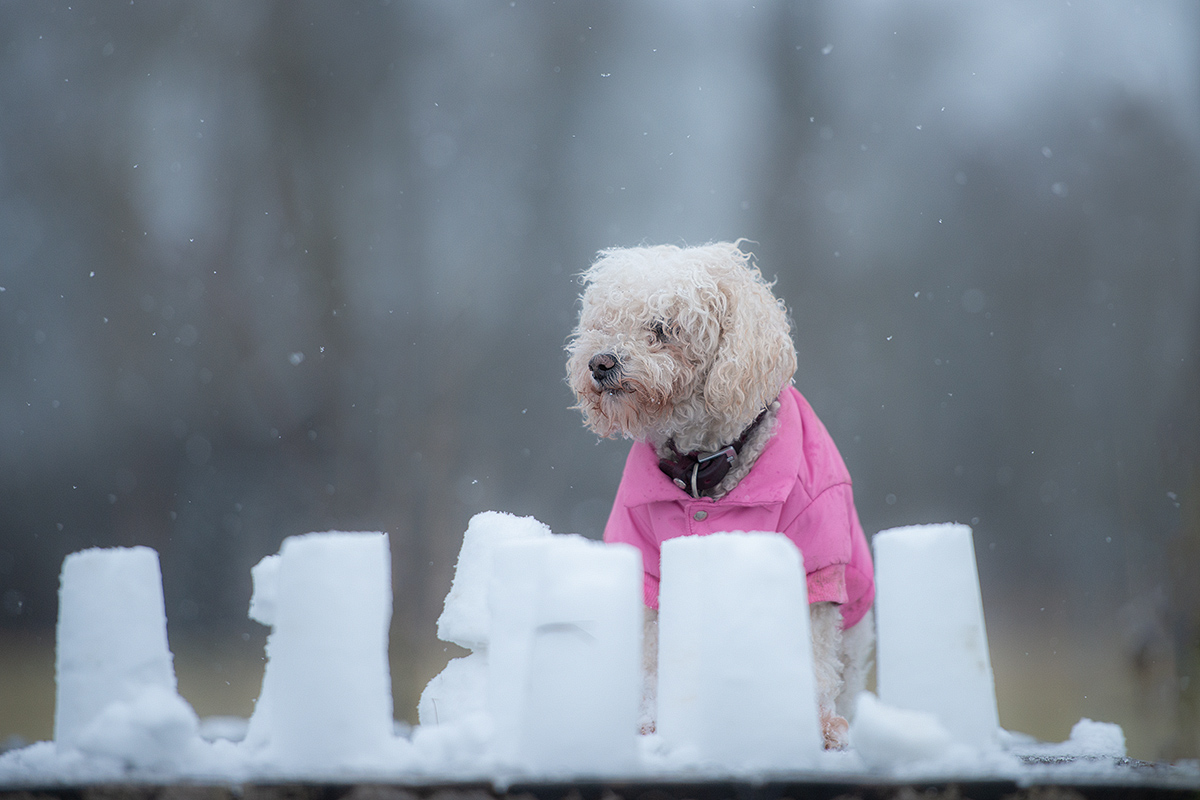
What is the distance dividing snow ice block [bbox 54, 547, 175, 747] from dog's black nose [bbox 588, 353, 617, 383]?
3.25 ft

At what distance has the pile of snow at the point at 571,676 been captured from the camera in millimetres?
879

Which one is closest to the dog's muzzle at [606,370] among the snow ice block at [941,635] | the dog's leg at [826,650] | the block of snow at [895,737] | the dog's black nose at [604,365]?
the dog's black nose at [604,365]

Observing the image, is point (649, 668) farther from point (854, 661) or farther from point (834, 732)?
point (854, 661)

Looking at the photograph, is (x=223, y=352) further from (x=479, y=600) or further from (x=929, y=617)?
(x=929, y=617)

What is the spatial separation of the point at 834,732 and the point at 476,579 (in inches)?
29.6

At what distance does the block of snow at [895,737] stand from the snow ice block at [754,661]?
70mm

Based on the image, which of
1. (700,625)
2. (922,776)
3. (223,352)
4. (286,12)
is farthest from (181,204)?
(922,776)

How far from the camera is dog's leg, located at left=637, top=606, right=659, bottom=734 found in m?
1.65

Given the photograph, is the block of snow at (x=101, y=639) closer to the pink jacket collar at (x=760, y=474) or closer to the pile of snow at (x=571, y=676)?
the pile of snow at (x=571, y=676)

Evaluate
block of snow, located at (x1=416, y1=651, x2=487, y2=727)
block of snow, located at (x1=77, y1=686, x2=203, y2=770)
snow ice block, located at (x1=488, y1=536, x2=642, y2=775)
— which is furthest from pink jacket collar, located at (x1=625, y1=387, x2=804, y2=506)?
block of snow, located at (x1=77, y1=686, x2=203, y2=770)

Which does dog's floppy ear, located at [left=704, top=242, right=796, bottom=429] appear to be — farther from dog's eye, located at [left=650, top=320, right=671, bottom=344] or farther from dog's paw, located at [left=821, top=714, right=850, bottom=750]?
dog's paw, located at [left=821, top=714, right=850, bottom=750]

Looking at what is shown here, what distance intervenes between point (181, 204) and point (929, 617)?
416 centimetres

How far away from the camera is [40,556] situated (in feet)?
12.8

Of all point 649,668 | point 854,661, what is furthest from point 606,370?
point 854,661
